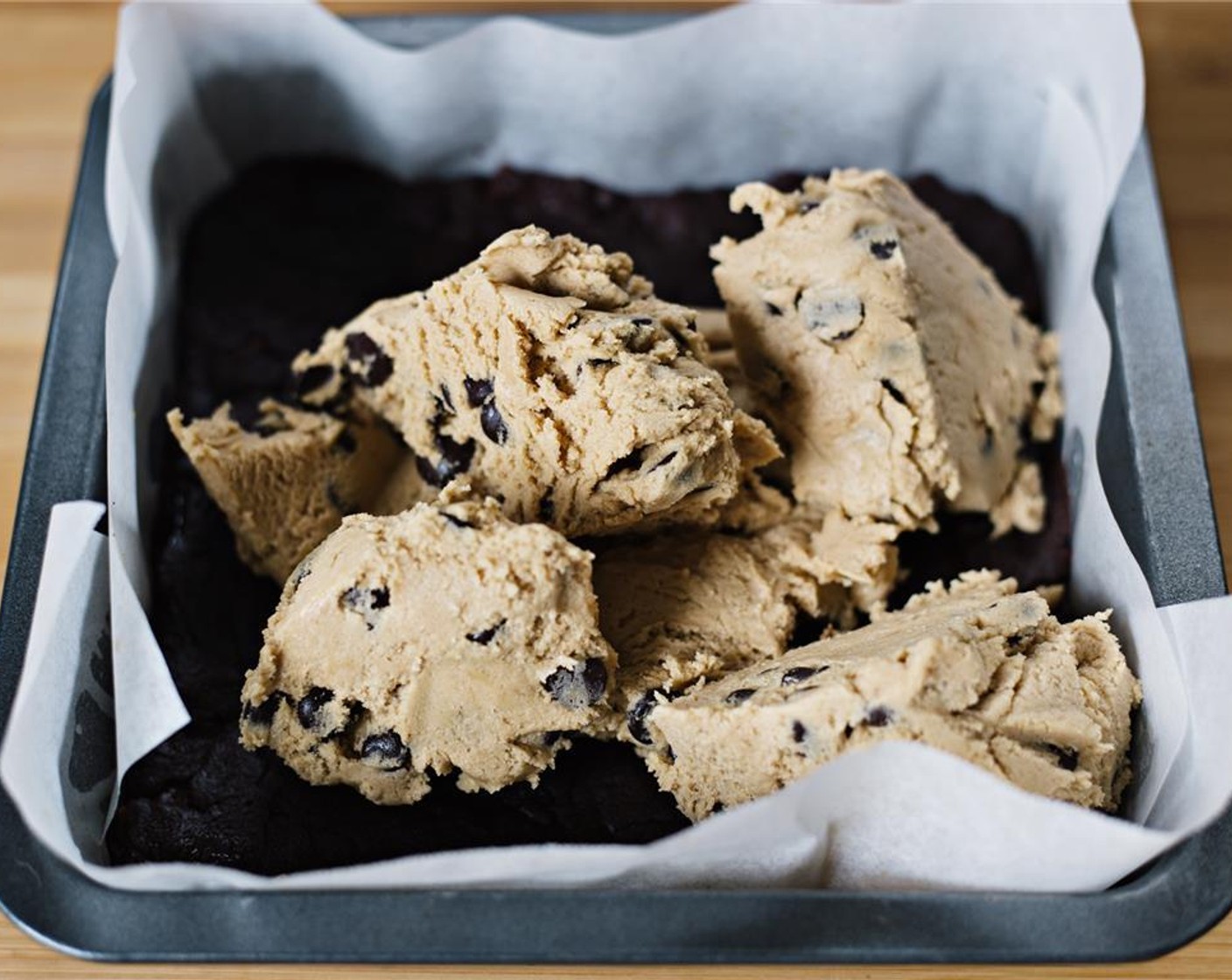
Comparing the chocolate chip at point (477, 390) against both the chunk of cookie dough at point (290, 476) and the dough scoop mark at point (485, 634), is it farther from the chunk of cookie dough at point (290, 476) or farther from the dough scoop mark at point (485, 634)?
the dough scoop mark at point (485, 634)

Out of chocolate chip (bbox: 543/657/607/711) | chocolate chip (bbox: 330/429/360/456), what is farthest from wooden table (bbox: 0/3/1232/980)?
chocolate chip (bbox: 543/657/607/711)

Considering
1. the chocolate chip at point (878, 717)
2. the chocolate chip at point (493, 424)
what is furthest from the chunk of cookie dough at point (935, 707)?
the chocolate chip at point (493, 424)

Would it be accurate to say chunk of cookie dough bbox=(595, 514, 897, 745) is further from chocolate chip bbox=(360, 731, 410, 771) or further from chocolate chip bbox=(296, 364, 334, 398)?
chocolate chip bbox=(296, 364, 334, 398)

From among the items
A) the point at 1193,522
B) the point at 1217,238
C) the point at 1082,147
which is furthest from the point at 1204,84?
the point at 1193,522

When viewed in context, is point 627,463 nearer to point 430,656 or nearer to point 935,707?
point 430,656

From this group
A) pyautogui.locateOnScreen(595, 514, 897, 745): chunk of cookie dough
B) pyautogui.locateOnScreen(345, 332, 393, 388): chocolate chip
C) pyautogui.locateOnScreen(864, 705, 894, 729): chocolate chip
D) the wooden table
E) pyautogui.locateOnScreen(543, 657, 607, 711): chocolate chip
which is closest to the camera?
pyautogui.locateOnScreen(864, 705, 894, 729): chocolate chip

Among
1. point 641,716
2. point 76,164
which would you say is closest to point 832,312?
point 641,716

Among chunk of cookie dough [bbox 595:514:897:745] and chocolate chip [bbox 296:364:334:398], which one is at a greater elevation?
chocolate chip [bbox 296:364:334:398]

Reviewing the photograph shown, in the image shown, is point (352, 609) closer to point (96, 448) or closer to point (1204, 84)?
point (96, 448)
